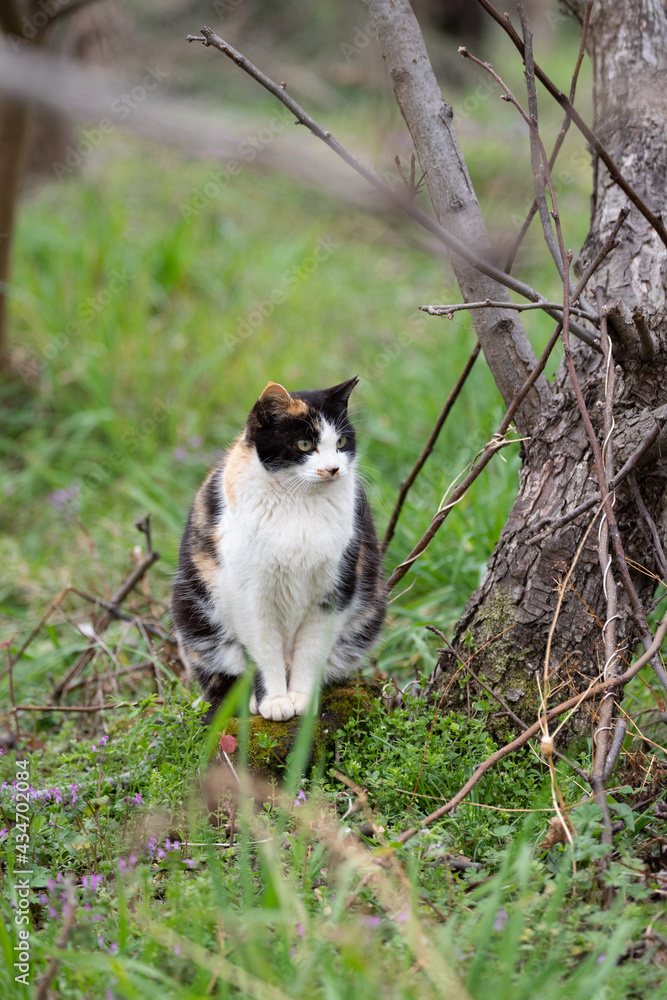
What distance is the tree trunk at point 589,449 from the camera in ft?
6.32

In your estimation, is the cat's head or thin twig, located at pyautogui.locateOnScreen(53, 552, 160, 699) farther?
thin twig, located at pyautogui.locateOnScreen(53, 552, 160, 699)

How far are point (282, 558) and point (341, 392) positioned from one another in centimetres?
48

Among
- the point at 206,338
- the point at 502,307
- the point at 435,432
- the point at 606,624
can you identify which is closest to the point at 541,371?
the point at 502,307

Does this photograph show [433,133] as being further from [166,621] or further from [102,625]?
[102,625]

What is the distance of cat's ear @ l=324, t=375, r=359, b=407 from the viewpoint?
7.09ft

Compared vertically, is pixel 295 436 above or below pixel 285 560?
above

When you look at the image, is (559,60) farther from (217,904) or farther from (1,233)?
(217,904)

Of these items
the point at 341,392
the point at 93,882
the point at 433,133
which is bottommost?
the point at 93,882

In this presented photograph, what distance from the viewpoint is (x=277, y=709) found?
2.08 meters

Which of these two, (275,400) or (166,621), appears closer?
(275,400)

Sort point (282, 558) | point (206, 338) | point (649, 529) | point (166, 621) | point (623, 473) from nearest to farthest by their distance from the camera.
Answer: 1. point (623, 473)
2. point (649, 529)
3. point (282, 558)
4. point (166, 621)
5. point (206, 338)

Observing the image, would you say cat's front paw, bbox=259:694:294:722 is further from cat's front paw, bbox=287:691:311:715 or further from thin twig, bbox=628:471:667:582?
thin twig, bbox=628:471:667:582

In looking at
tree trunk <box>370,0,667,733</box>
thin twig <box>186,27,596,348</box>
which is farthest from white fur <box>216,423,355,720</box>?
thin twig <box>186,27,596,348</box>

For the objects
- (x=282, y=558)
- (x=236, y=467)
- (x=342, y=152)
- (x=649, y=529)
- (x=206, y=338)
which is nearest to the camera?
(x=342, y=152)
